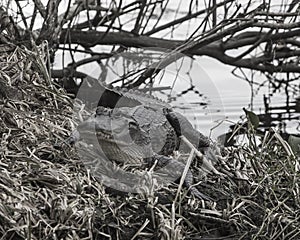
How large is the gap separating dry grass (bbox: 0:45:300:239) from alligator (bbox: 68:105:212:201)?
0.04 metres

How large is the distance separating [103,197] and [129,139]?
135 mm

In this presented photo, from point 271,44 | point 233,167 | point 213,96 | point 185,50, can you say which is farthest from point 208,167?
point 271,44

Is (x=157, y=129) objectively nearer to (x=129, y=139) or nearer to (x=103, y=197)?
(x=129, y=139)

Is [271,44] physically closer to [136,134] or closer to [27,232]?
[136,134]

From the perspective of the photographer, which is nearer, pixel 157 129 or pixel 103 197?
pixel 103 197

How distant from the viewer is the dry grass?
27.8 inches

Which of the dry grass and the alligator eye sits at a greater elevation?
the alligator eye

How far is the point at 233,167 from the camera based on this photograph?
947 mm

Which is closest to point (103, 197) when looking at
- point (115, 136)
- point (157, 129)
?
point (115, 136)

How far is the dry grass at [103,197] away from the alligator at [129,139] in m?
0.04

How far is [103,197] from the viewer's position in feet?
2.51

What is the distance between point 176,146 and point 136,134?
9 centimetres

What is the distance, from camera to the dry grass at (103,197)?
706mm

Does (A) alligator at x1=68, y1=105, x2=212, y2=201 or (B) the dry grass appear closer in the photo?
(B) the dry grass
